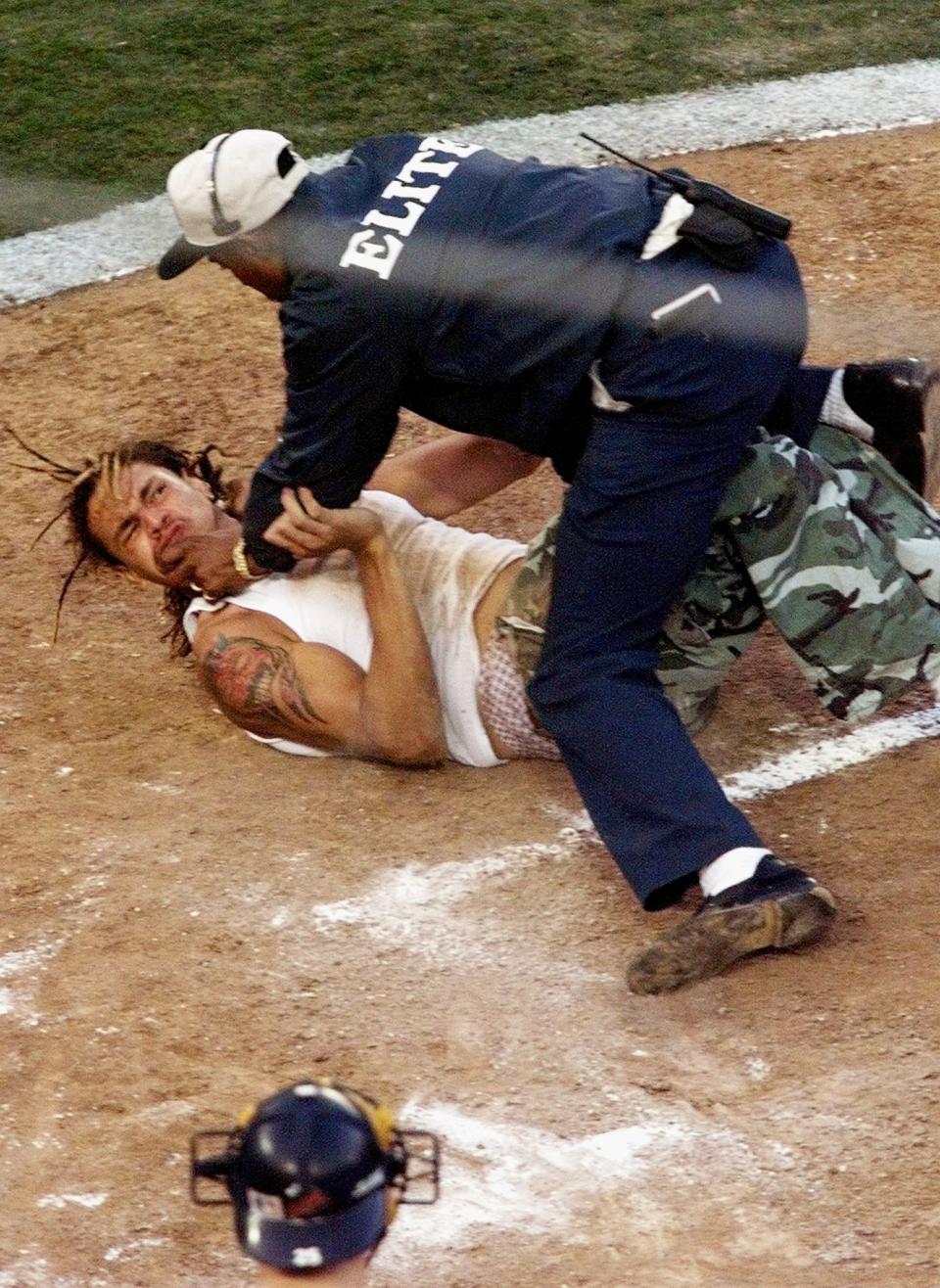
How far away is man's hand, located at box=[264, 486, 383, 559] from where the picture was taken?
169 inches

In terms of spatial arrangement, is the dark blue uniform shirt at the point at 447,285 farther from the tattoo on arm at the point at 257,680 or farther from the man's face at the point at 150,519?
the man's face at the point at 150,519

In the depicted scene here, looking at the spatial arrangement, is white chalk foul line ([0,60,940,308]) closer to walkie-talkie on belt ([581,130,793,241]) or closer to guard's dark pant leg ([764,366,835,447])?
guard's dark pant leg ([764,366,835,447])

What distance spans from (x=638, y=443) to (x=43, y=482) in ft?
8.16

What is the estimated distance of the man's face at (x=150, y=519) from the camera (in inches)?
188

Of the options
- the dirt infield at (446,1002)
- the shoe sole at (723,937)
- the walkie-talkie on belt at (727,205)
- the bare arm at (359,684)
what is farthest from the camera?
the bare arm at (359,684)

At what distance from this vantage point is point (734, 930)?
3791 millimetres

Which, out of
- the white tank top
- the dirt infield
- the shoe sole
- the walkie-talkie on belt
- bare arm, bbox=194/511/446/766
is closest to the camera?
the dirt infield

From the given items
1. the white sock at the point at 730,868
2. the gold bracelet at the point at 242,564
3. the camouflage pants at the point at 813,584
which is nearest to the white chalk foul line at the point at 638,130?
the gold bracelet at the point at 242,564

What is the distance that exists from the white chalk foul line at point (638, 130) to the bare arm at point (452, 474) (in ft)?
7.34

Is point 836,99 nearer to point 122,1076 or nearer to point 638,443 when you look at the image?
point 638,443

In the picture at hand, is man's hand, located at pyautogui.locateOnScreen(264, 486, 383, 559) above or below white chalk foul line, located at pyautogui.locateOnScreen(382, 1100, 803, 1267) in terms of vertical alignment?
above

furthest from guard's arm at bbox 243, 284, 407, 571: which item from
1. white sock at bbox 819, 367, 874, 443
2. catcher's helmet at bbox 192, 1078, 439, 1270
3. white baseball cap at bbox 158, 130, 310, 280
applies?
catcher's helmet at bbox 192, 1078, 439, 1270

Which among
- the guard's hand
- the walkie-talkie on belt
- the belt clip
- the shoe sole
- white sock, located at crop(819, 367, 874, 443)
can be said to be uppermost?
the walkie-talkie on belt

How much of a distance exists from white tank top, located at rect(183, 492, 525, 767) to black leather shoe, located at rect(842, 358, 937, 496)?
2.95 ft
